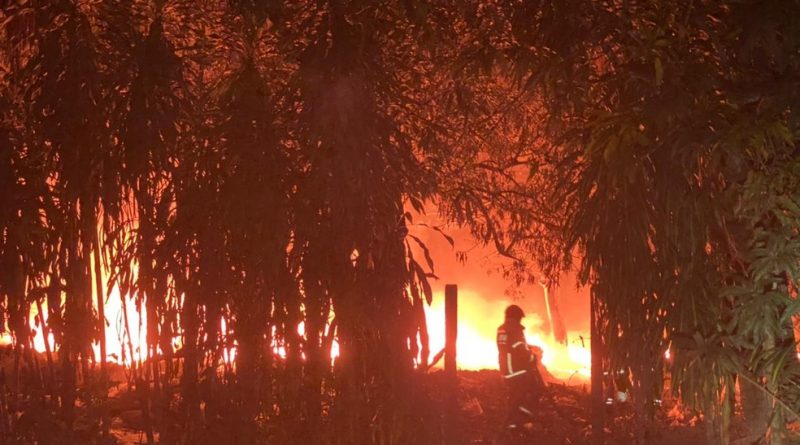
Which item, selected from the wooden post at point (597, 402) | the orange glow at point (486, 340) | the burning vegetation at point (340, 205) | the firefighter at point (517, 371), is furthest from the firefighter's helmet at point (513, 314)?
the orange glow at point (486, 340)

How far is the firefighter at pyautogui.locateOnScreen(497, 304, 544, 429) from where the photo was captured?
9.43 meters

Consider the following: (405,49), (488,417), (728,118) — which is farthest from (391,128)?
(488,417)

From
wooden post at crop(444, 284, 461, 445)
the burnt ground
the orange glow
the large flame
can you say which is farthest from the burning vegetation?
the orange glow

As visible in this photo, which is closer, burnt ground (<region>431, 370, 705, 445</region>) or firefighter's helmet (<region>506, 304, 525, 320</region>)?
burnt ground (<region>431, 370, 705, 445</region>)

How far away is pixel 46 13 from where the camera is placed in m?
6.67

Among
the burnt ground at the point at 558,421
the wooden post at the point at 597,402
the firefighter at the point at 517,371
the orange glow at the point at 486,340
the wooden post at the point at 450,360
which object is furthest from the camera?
the orange glow at the point at 486,340

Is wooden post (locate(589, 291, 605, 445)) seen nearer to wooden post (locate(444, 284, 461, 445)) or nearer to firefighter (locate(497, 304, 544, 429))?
firefighter (locate(497, 304, 544, 429))

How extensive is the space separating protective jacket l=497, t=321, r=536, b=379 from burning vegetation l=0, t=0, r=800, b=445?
2436 mm

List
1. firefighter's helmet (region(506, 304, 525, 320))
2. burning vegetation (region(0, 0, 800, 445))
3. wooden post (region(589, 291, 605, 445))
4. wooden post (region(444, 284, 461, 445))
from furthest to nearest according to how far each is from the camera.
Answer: firefighter's helmet (region(506, 304, 525, 320)) < wooden post (region(589, 291, 605, 445)) < wooden post (region(444, 284, 461, 445)) < burning vegetation (region(0, 0, 800, 445))

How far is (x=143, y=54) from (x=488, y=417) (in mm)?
5771

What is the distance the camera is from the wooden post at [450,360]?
8.14 m

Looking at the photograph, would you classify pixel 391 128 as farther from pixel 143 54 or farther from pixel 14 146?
pixel 14 146

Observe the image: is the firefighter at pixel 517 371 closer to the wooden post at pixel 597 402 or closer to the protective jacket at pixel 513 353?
the protective jacket at pixel 513 353

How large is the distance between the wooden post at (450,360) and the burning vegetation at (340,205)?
126cm
